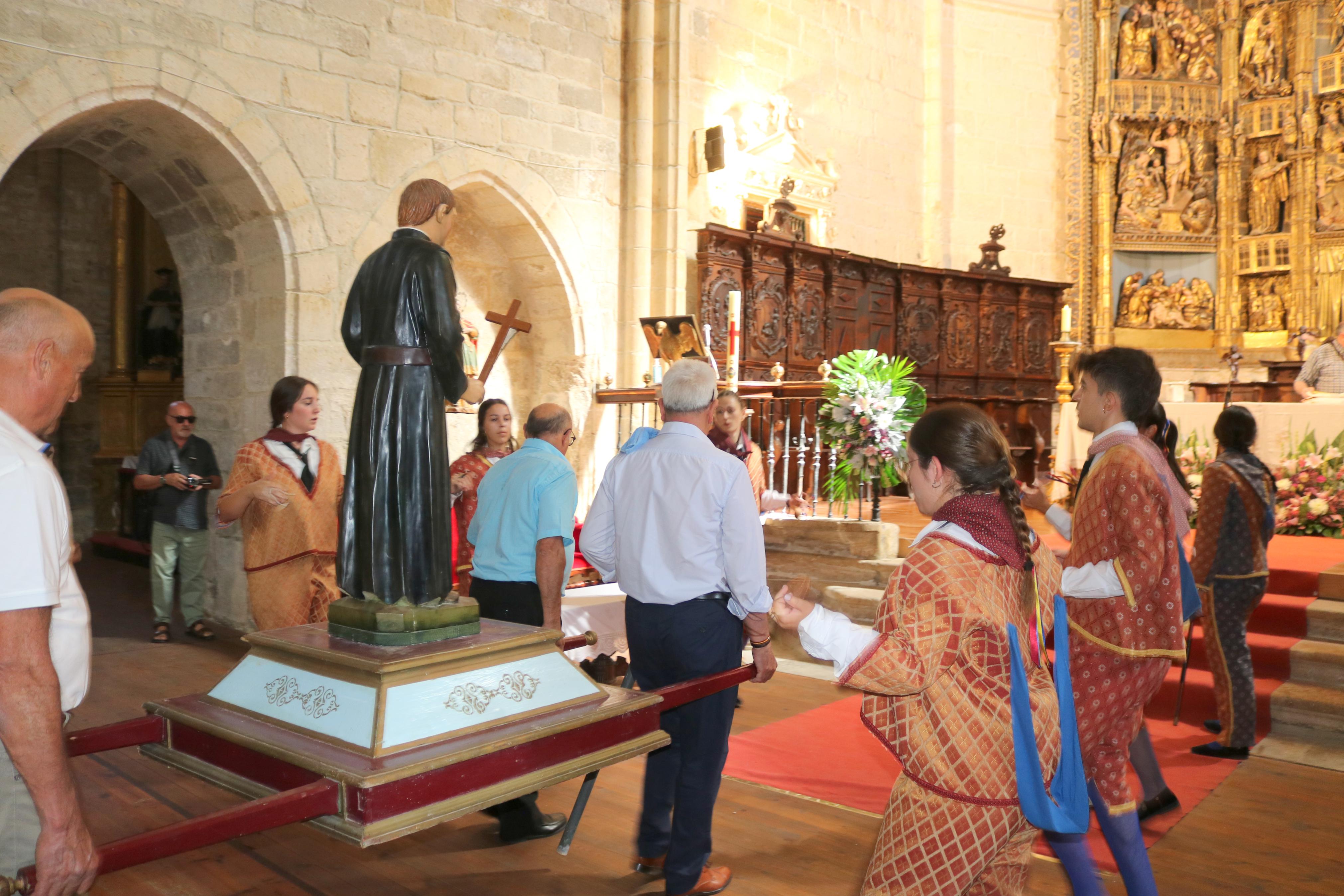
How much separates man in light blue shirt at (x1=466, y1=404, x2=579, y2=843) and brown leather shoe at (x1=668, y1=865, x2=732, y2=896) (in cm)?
68

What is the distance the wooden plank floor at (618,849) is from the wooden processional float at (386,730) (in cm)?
105

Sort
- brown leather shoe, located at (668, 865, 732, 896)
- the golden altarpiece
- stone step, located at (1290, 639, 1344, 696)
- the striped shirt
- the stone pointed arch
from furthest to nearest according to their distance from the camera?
the golden altarpiece → the striped shirt → the stone pointed arch → stone step, located at (1290, 639, 1344, 696) → brown leather shoe, located at (668, 865, 732, 896)

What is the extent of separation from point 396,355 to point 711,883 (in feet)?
6.15

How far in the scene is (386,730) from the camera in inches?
71.6

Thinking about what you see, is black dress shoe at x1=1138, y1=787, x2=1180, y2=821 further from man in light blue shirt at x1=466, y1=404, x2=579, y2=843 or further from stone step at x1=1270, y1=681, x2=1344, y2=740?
man in light blue shirt at x1=466, y1=404, x2=579, y2=843

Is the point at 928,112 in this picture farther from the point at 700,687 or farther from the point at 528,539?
the point at 700,687

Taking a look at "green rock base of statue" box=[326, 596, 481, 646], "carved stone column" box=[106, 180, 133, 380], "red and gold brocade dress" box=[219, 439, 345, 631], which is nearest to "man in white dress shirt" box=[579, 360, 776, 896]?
"green rock base of statue" box=[326, 596, 481, 646]

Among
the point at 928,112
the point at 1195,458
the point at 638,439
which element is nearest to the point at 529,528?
the point at 638,439

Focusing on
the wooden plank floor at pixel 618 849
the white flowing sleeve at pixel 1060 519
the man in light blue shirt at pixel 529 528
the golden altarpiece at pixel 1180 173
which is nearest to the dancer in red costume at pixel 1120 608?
the white flowing sleeve at pixel 1060 519

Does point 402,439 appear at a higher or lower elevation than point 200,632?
higher

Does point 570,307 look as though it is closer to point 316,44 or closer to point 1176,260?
point 316,44

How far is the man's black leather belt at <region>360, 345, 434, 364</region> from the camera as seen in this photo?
2219mm

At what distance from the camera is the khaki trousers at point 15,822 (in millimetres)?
1562

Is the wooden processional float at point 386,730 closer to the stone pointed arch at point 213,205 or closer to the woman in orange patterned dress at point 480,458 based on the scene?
the woman in orange patterned dress at point 480,458
